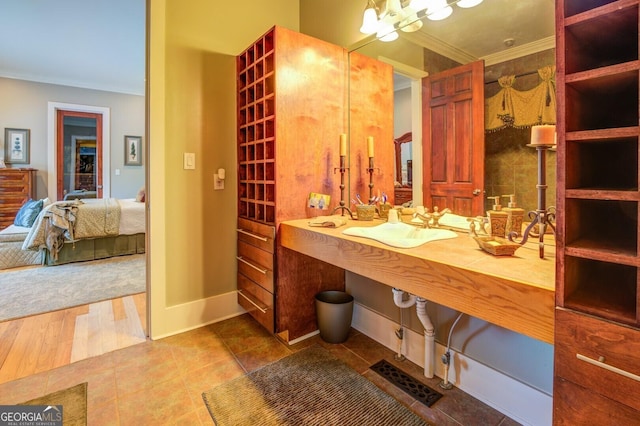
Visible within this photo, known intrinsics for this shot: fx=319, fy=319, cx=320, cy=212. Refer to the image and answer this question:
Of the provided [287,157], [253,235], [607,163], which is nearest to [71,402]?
[253,235]

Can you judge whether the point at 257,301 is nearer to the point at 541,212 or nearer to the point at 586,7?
the point at 541,212

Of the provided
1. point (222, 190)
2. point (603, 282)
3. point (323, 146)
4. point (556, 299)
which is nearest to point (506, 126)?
point (603, 282)

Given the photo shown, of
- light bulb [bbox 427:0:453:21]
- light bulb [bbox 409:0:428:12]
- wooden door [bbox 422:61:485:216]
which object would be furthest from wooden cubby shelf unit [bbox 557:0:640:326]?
light bulb [bbox 409:0:428:12]

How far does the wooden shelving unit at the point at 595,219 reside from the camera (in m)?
0.69

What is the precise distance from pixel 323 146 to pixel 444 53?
0.88 metres

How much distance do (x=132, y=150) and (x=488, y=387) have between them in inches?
275

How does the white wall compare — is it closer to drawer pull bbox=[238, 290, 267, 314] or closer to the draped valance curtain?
drawer pull bbox=[238, 290, 267, 314]

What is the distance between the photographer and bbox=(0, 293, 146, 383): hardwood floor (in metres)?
1.88

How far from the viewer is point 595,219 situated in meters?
0.90

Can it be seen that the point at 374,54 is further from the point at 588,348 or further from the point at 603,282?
the point at 588,348

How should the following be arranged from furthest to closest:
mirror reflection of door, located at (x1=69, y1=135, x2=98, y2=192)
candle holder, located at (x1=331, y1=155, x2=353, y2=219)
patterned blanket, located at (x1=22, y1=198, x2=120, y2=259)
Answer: mirror reflection of door, located at (x1=69, y1=135, x2=98, y2=192)
patterned blanket, located at (x1=22, y1=198, x2=120, y2=259)
candle holder, located at (x1=331, y1=155, x2=353, y2=219)

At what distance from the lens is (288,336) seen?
6.75 feet

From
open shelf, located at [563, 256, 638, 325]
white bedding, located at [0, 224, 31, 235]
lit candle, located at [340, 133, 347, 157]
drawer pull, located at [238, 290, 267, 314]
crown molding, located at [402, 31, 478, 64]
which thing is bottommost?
drawer pull, located at [238, 290, 267, 314]

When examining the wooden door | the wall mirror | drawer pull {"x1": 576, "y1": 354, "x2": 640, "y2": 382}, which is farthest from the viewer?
the wooden door
